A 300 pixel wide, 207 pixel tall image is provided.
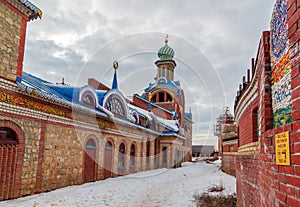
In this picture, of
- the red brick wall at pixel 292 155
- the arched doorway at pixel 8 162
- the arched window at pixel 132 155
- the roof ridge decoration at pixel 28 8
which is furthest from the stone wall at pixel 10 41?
the arched window at pixel 132 155

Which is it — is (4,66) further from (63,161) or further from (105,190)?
(105,190)

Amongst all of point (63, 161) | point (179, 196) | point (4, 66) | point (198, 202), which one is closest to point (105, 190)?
point (63, 161)

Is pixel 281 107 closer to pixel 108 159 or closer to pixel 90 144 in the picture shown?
pixel 90 144

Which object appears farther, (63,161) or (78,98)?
(78,98)

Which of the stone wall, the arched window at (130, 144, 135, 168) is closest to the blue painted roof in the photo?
the arched window at (130, 144, 135, 168)

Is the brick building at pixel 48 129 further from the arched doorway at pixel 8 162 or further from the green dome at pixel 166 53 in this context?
the green dome at pixel 166 53

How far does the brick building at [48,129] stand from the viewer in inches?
290

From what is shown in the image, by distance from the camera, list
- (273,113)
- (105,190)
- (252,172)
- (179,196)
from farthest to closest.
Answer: (105,190), (179,196), (252,172), (273,113)

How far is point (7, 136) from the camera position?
293 inches

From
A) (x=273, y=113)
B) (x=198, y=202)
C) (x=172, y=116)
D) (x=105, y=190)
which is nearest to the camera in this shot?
(x=273, y=113)

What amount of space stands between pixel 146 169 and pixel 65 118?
10489 mm

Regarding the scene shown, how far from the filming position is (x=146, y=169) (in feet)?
61.7

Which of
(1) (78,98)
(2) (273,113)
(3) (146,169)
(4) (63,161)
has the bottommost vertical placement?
(3) (146,169)

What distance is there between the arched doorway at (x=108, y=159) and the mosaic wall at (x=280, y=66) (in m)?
11.2
